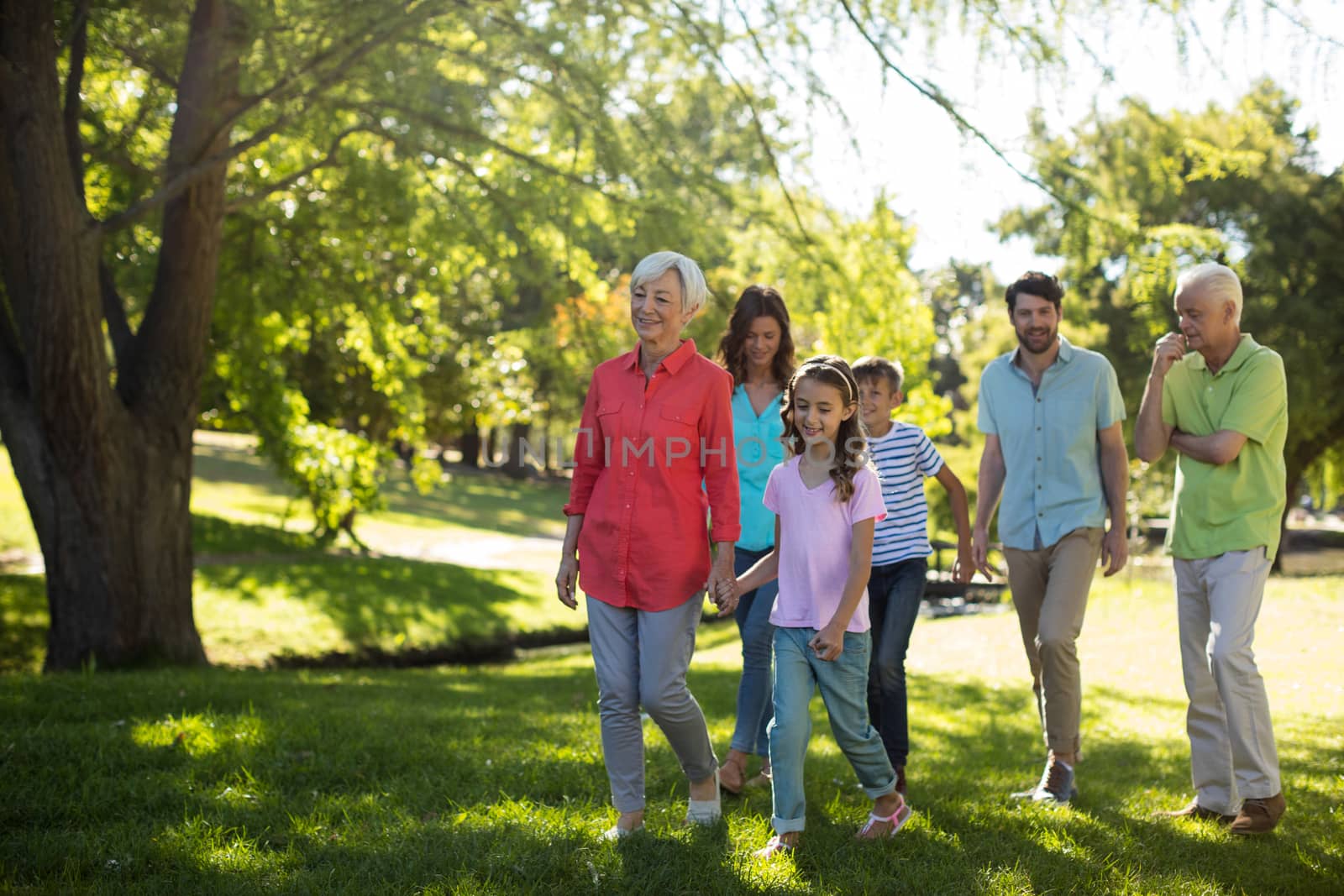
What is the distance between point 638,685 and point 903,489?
4.84 ft

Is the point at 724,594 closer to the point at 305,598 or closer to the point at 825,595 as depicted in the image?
the point at 825,595

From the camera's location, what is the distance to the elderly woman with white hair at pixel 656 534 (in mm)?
4078

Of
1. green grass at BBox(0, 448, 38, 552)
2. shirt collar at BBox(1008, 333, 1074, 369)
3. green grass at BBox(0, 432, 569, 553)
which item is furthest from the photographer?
green grass at BBox(0, 432, 569, 553)

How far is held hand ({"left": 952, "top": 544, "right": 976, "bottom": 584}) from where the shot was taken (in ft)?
15.9

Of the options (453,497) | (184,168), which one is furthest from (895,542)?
(453,497)

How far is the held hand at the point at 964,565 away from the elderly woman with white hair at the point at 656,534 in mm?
1233

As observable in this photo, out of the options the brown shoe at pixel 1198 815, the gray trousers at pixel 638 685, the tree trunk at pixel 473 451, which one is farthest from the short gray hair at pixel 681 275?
the tree trunk at pixel 473 451

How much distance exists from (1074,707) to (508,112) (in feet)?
25.4

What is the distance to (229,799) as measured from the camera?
4496 mm

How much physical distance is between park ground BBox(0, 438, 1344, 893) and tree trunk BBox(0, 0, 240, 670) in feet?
3.45

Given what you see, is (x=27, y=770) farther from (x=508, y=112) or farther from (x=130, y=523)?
(x=508, y=112)

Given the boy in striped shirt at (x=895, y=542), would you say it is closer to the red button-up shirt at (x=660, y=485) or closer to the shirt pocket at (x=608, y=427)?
the red button-up shirt at (x=660, y=485)

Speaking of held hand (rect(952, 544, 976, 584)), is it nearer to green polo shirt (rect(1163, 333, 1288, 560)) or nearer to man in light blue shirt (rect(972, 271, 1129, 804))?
man in light blue shirt (rect(972, 271, 1129, 804))

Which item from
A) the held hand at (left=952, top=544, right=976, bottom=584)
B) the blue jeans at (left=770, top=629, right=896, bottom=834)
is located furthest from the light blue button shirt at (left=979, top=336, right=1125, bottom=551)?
the blue jeans at (left=770, top=629, right=896, bottom=834)
